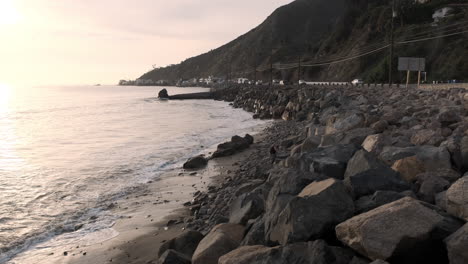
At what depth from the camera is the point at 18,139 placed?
28.4 metres

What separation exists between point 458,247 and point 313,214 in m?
1.52

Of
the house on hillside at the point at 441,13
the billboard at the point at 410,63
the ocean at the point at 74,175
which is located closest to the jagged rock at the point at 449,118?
the ocean at the point at 74,175

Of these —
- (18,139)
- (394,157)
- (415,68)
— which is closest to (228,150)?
(394,157)

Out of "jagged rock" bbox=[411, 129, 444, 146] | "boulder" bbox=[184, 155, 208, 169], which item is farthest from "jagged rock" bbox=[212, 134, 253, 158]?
"jagged rock" bbox=[411, 129, 444, 146]

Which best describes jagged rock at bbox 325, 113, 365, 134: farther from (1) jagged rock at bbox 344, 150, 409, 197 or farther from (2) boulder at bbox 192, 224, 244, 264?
(2) boulder at bbox 192, 224, 244, 264

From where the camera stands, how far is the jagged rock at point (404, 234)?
12.2 ft

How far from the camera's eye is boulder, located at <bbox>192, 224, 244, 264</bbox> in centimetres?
538

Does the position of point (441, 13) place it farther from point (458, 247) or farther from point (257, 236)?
point (458, 247)

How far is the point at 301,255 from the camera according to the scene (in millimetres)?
4102

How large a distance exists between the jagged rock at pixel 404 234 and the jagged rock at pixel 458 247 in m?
0.20

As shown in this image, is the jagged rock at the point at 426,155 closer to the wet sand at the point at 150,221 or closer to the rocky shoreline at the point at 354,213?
the rocky shoreline at the point at 354,213

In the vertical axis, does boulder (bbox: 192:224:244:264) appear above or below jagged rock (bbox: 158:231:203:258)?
above

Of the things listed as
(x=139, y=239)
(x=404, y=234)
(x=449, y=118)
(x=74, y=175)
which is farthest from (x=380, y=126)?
(x=74, y=175)

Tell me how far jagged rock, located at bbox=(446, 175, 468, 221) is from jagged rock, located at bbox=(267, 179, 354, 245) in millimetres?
1062
